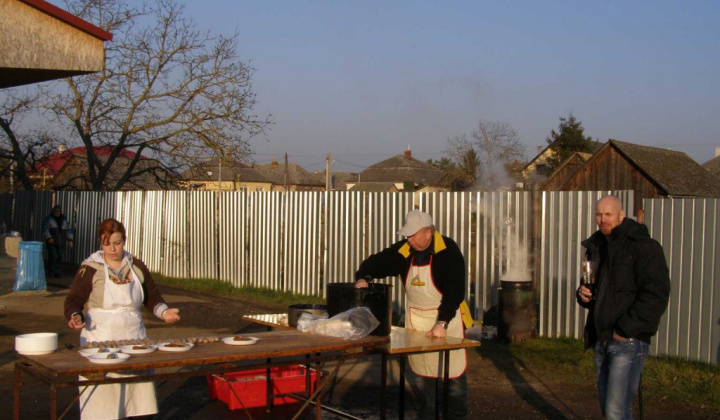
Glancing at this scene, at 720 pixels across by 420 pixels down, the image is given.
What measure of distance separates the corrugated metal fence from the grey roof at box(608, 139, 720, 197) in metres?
22.0

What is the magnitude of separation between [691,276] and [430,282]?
4.65 m

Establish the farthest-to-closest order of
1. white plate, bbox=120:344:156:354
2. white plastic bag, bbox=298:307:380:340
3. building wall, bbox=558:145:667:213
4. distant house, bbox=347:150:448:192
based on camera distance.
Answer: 1. distant house, bbox=347:150:448:192
2. building wall, bbox=558:145:667:213
3. white plastic bag, bbox=298:307:380:340
4. white plate, bbox=120:344:156:354

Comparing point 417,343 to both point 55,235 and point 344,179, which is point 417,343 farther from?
→ point 344,179

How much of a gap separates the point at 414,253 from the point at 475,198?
221 inches

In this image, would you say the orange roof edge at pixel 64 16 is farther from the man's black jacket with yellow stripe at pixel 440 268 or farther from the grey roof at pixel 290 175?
the grey roof at pixel 290 175

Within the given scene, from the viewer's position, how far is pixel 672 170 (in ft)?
111

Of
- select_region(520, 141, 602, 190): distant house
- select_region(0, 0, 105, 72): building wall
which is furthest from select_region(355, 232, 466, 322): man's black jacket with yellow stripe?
select_region(520, 141, 602, 190): distant house

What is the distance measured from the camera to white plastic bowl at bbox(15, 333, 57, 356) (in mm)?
4469

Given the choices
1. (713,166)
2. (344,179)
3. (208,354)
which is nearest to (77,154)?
(208,354)

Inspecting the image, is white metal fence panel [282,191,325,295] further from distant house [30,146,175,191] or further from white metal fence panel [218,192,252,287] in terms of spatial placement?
distant house [30,146,175,191]

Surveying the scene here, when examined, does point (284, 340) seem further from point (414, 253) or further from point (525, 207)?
point (525, 207)

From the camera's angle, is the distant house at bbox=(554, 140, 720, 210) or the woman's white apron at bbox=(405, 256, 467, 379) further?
the distant house at bbox=(554, 140, 720, 210)

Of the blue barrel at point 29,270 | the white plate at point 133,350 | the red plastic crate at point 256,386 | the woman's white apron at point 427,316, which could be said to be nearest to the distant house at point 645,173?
the blue barrel at point 29,270

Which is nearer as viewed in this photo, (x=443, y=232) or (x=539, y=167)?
(x=443, y=232)
